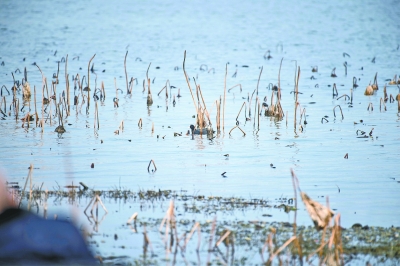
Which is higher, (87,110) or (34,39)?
(34,39)

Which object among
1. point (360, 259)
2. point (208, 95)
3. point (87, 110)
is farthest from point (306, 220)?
point (208, 95)

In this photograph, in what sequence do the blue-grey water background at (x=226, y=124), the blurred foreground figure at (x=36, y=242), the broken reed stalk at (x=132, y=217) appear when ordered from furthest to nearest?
1. the blue-grey water background at (x=226, y=124)
2. the broken reed stalk at (x=132, y=217)
3. the blurred foreground figure at (x=36, y=242)

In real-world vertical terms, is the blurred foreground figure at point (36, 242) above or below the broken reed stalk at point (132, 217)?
above

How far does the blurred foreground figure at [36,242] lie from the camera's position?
11.9 feet

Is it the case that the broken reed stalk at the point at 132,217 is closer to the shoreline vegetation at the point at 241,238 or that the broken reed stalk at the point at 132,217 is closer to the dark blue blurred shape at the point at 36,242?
the shoreline vegetation at the point at 241,238

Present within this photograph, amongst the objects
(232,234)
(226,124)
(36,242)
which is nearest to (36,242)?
(36,242)

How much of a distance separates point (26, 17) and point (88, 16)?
5.24 metres

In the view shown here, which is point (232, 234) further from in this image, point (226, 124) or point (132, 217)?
point (226, 124)

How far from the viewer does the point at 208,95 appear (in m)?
19.4

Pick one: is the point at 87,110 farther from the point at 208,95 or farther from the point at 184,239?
the point at 184,239

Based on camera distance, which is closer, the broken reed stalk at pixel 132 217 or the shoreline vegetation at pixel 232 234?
the shoreline vegetation at pixel 232 234

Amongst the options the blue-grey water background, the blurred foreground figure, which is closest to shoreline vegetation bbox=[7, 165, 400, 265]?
the blue-grey water background

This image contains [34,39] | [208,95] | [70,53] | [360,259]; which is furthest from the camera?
[34,39]

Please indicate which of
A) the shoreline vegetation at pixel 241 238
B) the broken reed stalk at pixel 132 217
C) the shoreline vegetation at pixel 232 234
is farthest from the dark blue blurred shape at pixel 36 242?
the broken reed stalk at pixel 132 217
